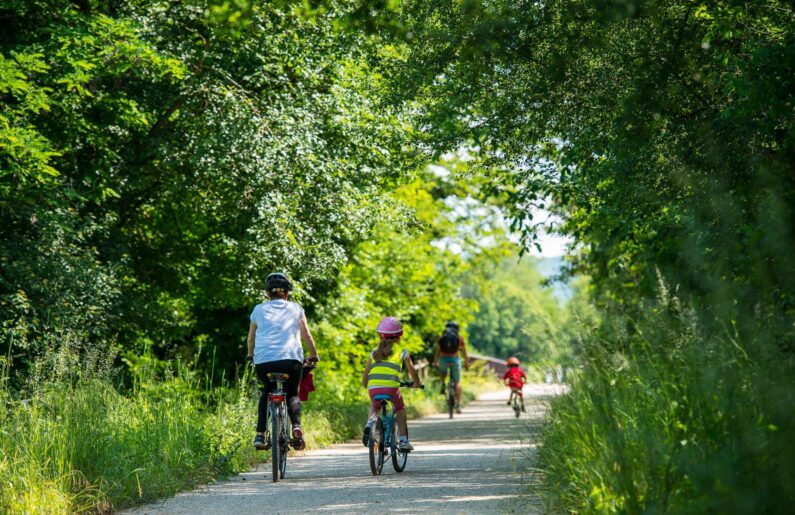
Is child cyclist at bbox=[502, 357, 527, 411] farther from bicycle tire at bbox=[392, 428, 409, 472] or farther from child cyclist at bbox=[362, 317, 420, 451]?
child cyclist at bbox=[362, 317, 420, 451]

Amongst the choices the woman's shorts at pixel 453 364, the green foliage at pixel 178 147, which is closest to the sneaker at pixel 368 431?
the green foliage at pixel 178 147

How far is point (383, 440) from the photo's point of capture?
1105 centimetres

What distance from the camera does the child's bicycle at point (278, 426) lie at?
10.3 meters

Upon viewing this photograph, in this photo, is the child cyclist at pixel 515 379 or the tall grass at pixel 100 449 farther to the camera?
the child cyclist at pixel 515 379

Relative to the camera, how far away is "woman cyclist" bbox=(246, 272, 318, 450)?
10508mm

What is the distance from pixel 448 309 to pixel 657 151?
2423cm

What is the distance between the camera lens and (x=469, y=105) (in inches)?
458

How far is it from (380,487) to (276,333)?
1.91 meters

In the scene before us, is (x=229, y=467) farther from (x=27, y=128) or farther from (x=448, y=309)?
(x=448, y=309)

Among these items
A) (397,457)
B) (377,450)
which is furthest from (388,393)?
(397,457)

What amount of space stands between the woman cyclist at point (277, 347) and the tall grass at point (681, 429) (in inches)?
126

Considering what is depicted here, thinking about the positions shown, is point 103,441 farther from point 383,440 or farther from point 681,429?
point 681,429

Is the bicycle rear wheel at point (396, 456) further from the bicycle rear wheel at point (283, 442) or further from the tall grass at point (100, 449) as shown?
the tall grass at point (100, 449)

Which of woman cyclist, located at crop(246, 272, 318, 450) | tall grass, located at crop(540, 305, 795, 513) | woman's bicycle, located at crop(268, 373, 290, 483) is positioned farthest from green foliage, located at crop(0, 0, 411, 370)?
tall grass, located at crop(540, 305, 795, 513)
